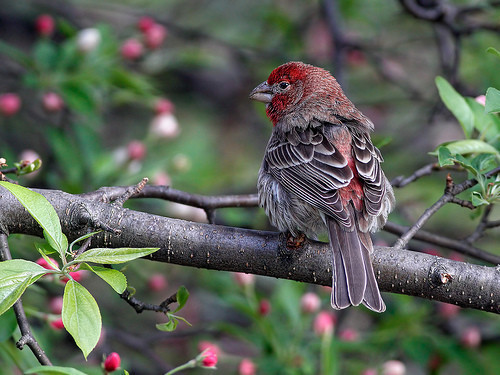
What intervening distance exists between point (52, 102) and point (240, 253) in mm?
2443

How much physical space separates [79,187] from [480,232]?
2403 millimetres

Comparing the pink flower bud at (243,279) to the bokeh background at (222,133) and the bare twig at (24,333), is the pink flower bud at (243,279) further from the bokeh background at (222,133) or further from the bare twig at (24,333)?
the bare twig at (24,333)

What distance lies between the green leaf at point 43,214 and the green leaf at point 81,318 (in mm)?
162

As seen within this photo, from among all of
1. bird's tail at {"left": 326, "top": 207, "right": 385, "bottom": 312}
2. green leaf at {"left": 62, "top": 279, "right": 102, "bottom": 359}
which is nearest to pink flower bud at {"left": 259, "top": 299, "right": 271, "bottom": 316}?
bird's tail at {"left": 326, "top": 207, "right": 385, "bottom": 312}

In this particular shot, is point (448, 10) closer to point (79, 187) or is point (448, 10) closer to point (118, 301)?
point (79, 187)

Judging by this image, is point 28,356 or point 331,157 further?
point 331,157

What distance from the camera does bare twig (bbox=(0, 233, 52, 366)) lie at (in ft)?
6.77

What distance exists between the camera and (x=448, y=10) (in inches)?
191

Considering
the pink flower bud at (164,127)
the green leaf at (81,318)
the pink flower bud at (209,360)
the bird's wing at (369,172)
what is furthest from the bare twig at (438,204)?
the pink flower bud at (164,127)

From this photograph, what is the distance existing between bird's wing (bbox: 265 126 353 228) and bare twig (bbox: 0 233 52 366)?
1.47 meters

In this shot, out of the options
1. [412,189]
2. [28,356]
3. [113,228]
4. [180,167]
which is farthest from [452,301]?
[412,189]

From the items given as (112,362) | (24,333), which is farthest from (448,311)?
(24,333)

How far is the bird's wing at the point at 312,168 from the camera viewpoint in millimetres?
3211

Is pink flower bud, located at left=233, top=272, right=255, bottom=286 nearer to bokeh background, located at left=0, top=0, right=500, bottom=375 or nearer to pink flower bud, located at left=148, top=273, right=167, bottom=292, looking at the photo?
bokeh background, located at left=0, top=0, right=500, bottom=375
